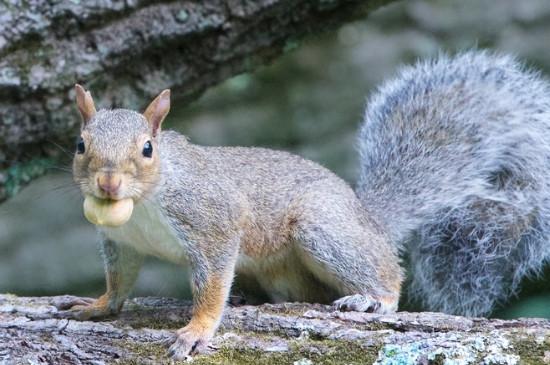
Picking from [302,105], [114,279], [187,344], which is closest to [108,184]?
[187,344]

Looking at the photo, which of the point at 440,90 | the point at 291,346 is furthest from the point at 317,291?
the point at 440,90

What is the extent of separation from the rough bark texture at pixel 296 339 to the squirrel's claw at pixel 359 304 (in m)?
0.07

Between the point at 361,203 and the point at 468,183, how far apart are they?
31 centimetres

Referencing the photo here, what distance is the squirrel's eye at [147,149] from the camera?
1966mm

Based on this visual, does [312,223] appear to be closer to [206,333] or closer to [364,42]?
[206,333]

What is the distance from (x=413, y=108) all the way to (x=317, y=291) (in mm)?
622

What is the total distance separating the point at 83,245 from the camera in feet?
11.3

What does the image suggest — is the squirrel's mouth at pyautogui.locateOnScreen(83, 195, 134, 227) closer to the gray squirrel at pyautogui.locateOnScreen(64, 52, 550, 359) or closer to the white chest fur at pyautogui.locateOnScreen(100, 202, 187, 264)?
the gray squirrel at pyautogui.locateOnScreen(64, 52, 550, 359)

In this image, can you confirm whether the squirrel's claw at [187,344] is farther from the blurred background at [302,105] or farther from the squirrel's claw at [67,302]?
the blurred background at [302,105]

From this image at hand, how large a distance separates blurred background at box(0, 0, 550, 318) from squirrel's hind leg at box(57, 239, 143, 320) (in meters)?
1.03

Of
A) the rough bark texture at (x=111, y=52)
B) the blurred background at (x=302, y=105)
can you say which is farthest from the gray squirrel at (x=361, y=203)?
the blurred background at (x=302, y=105)

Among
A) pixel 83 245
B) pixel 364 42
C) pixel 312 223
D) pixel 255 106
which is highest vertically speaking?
pixel 364 42

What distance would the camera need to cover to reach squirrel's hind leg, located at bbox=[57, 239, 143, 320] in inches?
89.6

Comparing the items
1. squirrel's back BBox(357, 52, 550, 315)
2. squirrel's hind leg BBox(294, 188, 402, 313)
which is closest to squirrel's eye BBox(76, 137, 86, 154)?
squirrel's hind leg BBox(294, 188, 402, 313)
